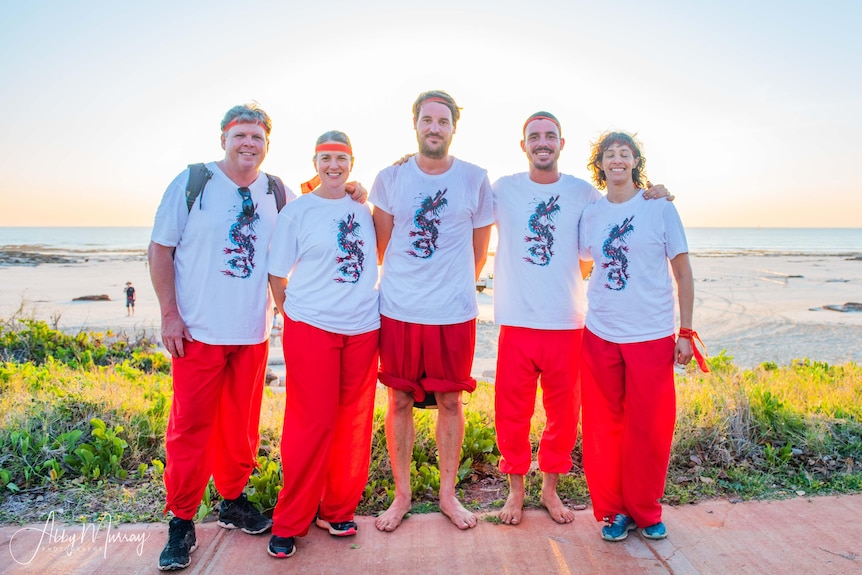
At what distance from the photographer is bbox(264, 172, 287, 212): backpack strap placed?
11.4 ft

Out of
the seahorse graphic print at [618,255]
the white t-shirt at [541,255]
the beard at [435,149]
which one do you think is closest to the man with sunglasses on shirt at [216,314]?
the beard at [435,149]

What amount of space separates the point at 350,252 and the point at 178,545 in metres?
1.78

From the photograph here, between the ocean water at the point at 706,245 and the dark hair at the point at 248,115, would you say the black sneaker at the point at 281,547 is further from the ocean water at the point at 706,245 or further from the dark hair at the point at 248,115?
the ocean water at the point at 706,245

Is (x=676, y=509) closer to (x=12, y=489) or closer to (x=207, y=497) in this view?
(x=207, y=497)

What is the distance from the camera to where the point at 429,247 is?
3.46 m

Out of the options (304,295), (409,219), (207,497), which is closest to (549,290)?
(409,219)

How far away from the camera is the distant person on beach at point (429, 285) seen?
3.45 m

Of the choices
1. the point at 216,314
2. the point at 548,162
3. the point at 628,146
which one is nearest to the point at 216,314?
the point at 216,314

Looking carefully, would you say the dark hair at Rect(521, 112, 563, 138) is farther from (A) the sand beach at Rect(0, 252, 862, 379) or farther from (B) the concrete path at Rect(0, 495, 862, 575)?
(A) the sand beach at Rect(0, 252, 862, 379)

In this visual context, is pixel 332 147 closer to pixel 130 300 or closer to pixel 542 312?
pixel 542 312

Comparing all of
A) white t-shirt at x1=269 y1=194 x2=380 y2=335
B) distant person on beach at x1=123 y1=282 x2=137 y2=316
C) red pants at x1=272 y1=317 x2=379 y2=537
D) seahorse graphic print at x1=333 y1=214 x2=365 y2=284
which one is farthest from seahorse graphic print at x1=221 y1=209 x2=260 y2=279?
distant person on beach at x1=123 y1=282 x2=137 y2=316

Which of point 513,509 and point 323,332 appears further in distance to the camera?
point 513,509

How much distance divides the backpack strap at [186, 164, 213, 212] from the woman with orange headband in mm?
452

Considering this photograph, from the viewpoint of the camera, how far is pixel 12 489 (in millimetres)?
3555
